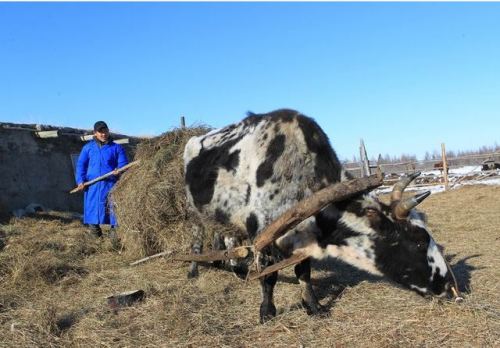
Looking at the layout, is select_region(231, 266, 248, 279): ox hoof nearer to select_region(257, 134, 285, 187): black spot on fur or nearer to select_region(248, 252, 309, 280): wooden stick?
select_region(257, 134, 285, 187): black spot on fur

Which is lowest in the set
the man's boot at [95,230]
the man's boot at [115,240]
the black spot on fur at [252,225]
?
the man's boot at [115,240]

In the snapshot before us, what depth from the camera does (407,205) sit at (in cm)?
418

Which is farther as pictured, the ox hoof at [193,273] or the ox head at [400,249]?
the ox hoof at [193,273]

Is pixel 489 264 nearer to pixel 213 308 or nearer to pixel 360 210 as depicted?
pixel 360 210

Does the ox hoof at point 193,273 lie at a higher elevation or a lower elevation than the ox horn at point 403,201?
lower

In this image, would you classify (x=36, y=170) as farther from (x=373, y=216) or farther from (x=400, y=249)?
(x=400, y=249)

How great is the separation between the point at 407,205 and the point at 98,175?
5.38 m

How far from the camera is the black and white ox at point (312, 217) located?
438cm

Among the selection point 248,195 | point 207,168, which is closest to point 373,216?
point 248,195

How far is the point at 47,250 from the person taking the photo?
24.4ft

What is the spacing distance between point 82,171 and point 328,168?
4.87 metres

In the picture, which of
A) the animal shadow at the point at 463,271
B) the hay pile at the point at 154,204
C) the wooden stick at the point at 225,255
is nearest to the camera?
the wooden stick at the point at 225,255

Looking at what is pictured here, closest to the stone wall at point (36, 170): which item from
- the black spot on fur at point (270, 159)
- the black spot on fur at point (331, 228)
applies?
the black spot on fur at point (270, 159)

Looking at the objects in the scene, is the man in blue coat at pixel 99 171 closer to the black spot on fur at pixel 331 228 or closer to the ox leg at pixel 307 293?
the ox leg at pixel 307 293
